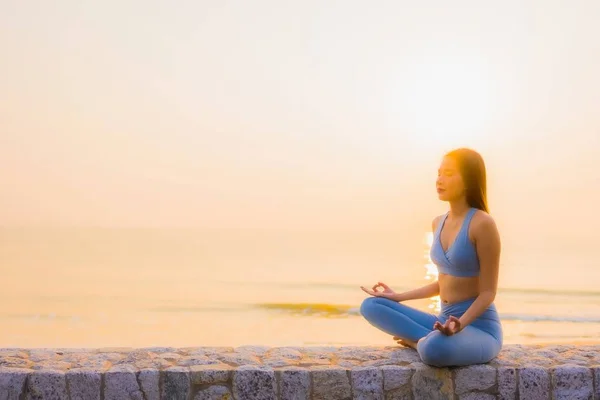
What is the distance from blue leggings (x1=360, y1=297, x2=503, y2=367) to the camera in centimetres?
440

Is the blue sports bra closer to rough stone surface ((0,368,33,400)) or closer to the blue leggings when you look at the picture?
the blue leggings

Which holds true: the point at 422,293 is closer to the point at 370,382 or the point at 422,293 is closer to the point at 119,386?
the point at 370,382

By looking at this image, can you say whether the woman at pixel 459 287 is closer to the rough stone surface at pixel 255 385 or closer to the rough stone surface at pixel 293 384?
the rough stone surface at pixel 293 384

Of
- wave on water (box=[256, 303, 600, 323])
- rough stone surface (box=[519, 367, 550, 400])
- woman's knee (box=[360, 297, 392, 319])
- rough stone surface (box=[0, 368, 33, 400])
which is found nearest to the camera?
rough stone surface (box=[0, 368, 33, 400])

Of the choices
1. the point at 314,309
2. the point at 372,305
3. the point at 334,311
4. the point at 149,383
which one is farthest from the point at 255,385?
the point at 314,309

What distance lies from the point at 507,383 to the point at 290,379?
1356mm

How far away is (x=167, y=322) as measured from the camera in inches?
725

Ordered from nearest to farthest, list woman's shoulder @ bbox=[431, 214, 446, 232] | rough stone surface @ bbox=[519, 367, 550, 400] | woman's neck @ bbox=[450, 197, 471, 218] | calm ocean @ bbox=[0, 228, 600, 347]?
Result: rough stone surface @ bbox=[519, 367, 550, 400], woman's neck @ bbox=[450, 197, 471, 218], woman's shoulder @ bbox=[431, 214, 446, 232], calm ocean @ bbox=[0, 228, 600, 347]

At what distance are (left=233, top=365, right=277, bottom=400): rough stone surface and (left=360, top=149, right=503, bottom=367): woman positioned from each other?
90cm

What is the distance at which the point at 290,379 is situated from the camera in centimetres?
443

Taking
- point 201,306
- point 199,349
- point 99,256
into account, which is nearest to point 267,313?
point 201,306

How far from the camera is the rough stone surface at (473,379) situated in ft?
14.7

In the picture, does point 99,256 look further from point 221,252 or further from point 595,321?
point 595,321

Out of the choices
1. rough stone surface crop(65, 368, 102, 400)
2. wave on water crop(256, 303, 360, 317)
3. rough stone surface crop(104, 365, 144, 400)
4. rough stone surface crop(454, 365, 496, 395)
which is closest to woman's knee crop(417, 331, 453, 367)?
rough stone surface crop(454, 365, 496, 395)
